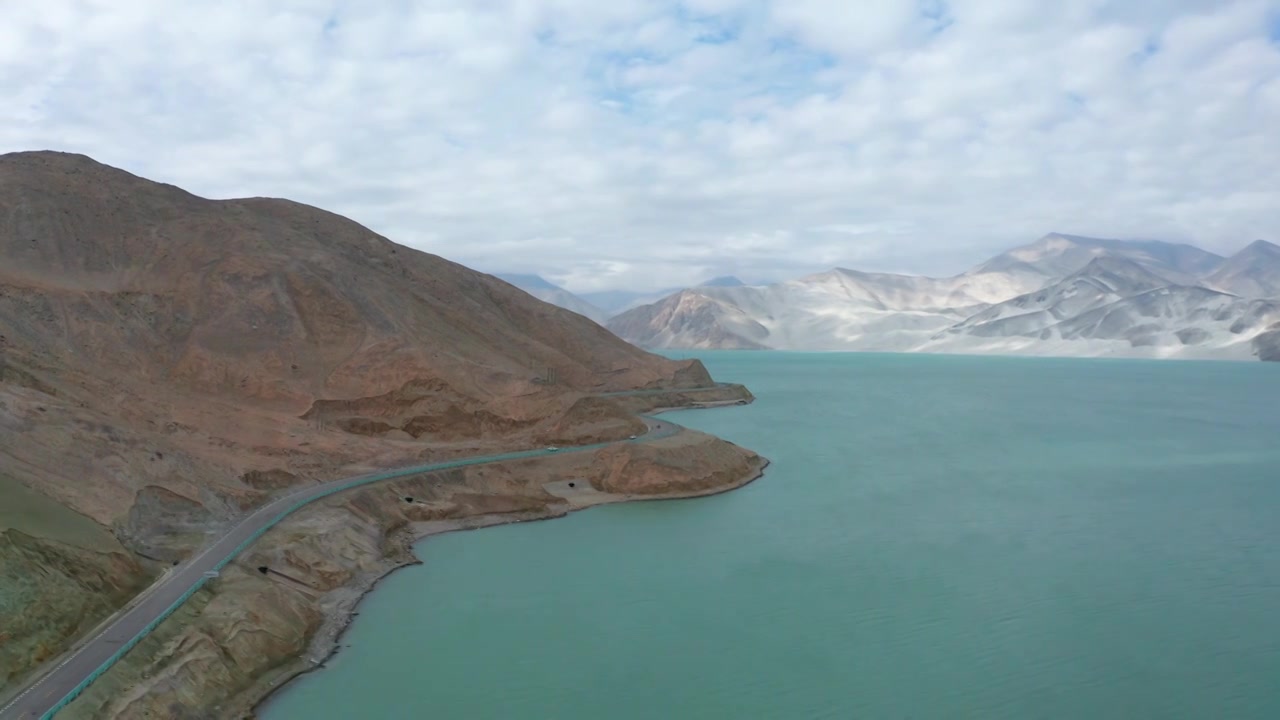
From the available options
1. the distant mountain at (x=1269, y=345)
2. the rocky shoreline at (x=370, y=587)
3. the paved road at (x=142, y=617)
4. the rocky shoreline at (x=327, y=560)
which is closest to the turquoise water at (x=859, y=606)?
the rocky shoreline at (x=370, y=587)

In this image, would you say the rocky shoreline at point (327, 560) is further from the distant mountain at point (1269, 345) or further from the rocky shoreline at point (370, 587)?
the distant mountain at point (1269, 345)

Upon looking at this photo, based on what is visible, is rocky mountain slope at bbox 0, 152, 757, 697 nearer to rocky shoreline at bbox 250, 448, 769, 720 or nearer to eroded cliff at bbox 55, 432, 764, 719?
eroded cliff at bbox 55, 432, 764, 719

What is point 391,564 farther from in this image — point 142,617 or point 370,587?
point 142,617

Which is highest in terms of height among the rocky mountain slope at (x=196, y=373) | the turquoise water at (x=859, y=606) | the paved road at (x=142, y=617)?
the rocky mountain slope at (x=196, y=373)

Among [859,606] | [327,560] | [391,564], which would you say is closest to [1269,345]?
[859,606]

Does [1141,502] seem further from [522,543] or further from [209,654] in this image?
[209,654]
